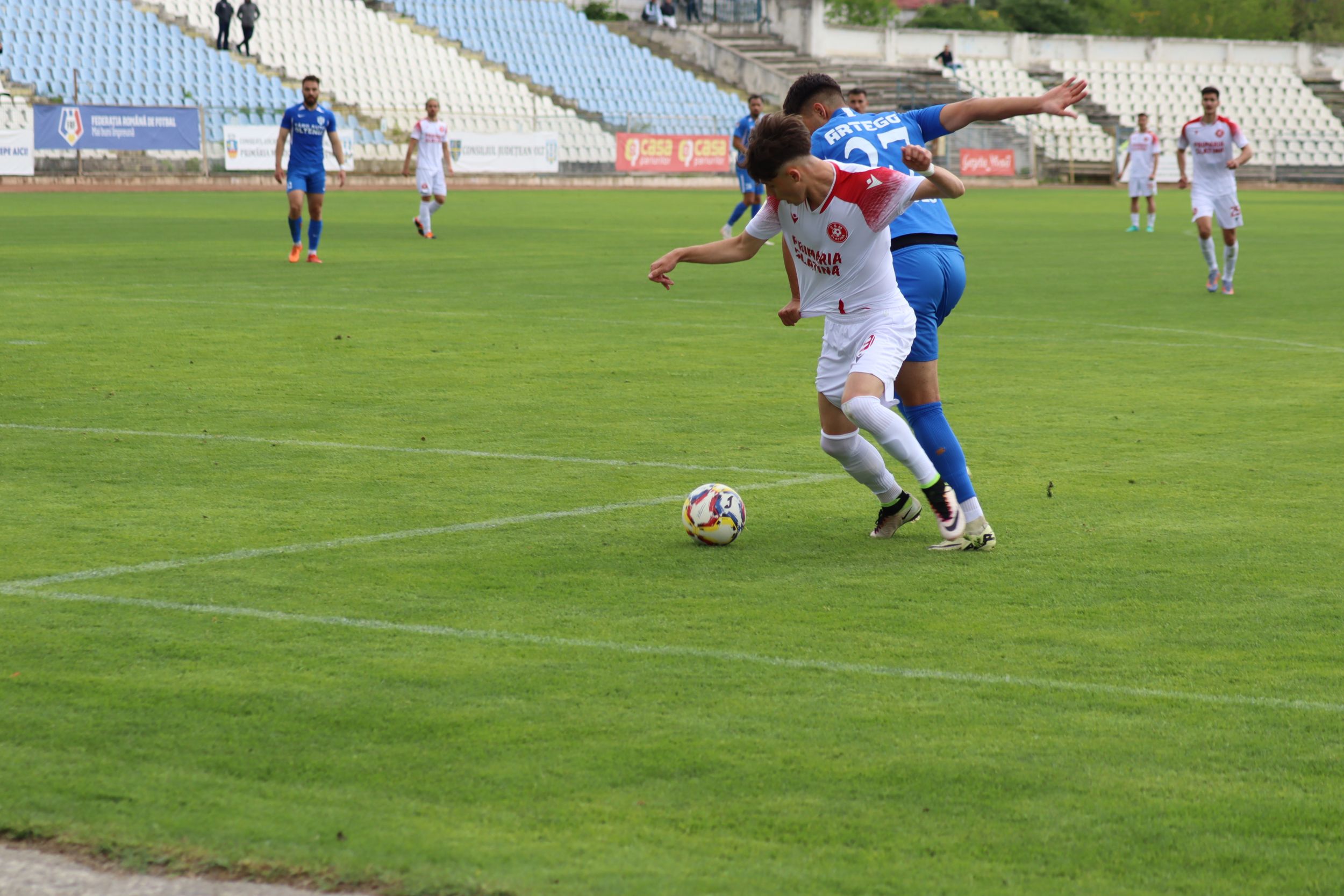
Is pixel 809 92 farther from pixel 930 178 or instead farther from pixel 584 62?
pixel 584 62

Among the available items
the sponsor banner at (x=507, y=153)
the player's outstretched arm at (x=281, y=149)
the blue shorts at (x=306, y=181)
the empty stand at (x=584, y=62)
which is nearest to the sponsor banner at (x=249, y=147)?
the sponsor banner at (x=507, y=153)

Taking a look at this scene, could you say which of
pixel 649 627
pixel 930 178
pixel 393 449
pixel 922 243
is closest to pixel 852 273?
pixel 930 178

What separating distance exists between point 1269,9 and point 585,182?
54.2m

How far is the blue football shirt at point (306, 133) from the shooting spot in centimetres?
2036

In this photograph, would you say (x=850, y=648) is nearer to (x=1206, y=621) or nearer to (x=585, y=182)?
(x=1206, y=621)

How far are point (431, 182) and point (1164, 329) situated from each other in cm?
1392

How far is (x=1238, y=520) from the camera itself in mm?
7078

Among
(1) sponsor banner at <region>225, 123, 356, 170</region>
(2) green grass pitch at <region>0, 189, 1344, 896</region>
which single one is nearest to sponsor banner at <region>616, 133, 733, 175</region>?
(1) sponsor banner at <region>225, 123, 356, 170</region>

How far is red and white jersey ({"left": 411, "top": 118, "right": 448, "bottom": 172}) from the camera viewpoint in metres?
25.9

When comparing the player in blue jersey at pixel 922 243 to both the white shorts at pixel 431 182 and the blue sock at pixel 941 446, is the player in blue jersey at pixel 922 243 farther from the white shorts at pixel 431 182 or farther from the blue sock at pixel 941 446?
the white shorts at pixel 431 182

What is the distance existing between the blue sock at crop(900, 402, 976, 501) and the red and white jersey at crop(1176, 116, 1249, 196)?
1274 centimetres

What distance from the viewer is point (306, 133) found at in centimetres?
2045

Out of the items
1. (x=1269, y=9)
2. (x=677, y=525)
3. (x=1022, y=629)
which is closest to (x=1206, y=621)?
(x=1022, y=629)

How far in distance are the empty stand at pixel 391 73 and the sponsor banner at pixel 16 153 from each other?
10163 millimetres
